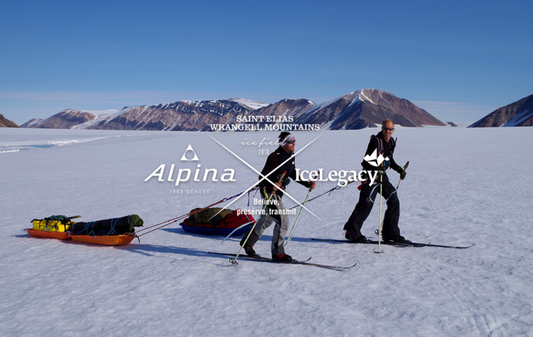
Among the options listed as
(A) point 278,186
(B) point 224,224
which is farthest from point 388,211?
(B) point 224,224

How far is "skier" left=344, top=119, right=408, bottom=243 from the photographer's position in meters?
5.11

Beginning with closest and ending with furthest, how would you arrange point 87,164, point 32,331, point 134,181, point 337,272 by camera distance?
point 32,331
point 337,272
point 134,181
point 87,164

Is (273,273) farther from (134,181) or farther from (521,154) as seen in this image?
(521,154)

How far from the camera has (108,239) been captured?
548cm

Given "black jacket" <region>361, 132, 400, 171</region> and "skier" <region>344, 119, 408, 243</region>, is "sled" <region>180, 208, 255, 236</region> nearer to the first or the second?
"skier" <region>344, 119, 408, 243</region>

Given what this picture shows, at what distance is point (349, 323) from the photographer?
2.99 meters

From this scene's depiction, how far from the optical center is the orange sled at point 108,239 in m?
5.47

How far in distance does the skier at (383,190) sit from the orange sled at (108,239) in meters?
3.24

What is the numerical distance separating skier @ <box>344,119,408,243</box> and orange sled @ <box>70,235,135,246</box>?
3.24 meters

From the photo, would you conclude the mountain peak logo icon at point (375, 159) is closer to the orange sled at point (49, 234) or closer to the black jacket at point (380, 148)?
the black jacket at point (380, 148)

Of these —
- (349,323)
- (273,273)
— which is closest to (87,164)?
(273,273)

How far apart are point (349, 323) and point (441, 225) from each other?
12.5 ft

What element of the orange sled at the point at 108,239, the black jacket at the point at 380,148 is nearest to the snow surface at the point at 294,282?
the orange sled at the point at 108,239

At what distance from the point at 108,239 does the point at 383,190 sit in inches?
158
